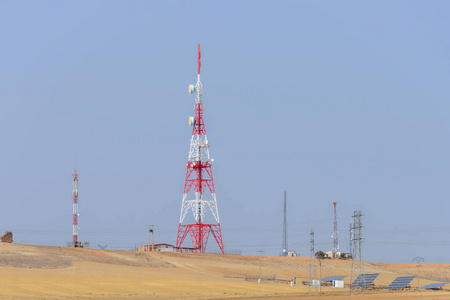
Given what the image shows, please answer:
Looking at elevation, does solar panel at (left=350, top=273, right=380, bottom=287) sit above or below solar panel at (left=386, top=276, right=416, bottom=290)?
above

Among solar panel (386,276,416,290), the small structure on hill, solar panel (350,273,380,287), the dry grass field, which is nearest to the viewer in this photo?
the dry grass field

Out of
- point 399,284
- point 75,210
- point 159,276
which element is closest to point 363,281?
point 399,284

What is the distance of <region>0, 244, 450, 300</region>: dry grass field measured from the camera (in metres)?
91.2

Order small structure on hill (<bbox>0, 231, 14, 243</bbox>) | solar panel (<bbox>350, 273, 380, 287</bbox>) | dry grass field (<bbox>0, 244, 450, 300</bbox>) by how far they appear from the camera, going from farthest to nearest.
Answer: small structure on hill (<bbox>0, 231, 14, 243</bbox>)
solar panel (<bbox>350, 273, 380, 287</bbox>)
dry grass field (<bbox>0, 244, 450, 300</bbox>)

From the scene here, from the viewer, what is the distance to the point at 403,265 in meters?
165

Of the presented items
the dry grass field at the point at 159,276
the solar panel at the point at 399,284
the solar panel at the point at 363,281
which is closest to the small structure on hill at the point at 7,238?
the dry grass field at the point at 159,276

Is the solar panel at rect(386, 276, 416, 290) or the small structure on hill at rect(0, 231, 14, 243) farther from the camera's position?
the small structure on hill at rect(0, 231, 14, 243)

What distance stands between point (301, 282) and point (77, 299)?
47376 millimetres

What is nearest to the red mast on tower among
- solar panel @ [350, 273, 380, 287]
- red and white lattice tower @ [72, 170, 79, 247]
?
red and white lattice tower @ [72, 170, 79, 247]

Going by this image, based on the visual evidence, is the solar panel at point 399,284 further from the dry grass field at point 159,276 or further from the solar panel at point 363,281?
the solar panel at point 363,281

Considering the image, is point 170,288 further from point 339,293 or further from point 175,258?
point 175,258

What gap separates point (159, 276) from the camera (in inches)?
4437

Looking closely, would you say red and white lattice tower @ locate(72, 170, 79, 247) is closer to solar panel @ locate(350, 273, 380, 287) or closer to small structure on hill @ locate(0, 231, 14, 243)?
small structure on hill @ locate(0, 231, 14, 243)

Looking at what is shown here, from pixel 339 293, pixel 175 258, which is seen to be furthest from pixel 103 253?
pixel 339 293
